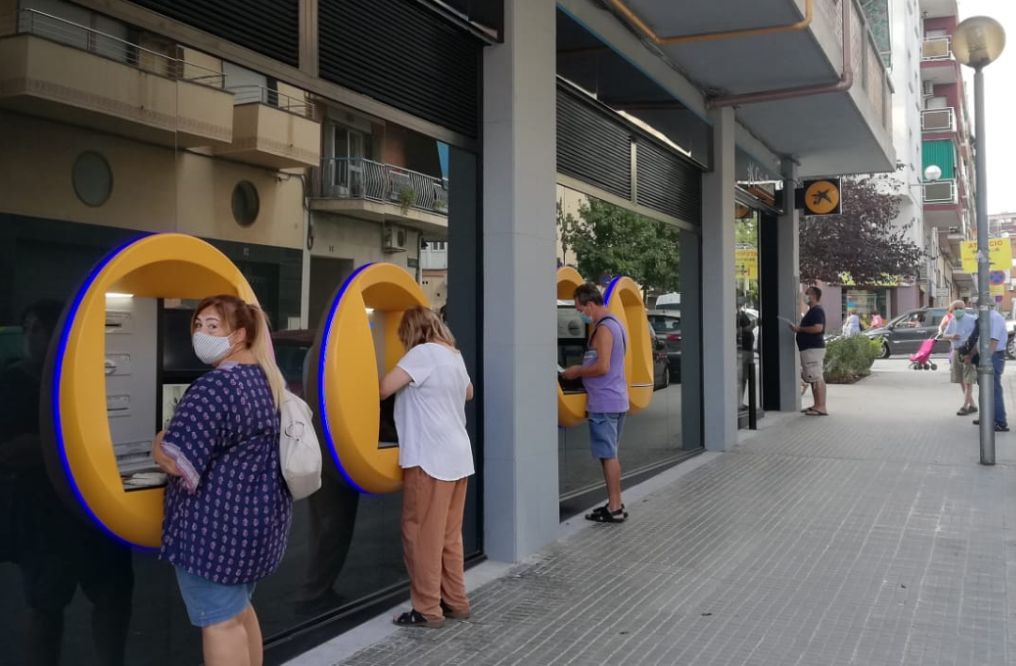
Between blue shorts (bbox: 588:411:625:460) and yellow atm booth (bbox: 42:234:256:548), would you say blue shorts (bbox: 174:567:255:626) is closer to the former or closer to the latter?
yellow atm booth (bbox: 42:234:256:548)

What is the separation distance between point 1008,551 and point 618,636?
3.25 m

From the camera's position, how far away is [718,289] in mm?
11016

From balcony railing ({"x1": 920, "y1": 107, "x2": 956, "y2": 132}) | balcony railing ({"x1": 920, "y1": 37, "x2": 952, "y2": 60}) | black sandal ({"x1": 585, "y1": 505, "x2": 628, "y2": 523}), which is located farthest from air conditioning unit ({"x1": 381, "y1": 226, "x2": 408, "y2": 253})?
balcony railing ({"x1": 920, "y1": 37, "x2": 952, "y2": 60})

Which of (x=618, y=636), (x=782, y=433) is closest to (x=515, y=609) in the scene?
(x=618, y=636)

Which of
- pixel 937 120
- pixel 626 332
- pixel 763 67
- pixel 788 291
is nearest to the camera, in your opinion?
pixel 626 332

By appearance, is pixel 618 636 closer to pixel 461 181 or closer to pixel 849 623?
pixel 849 623

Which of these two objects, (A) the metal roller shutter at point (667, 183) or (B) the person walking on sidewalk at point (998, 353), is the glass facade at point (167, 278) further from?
(B) the person walking on sidewalk at point (998, 353)

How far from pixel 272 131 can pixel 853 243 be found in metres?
26.4

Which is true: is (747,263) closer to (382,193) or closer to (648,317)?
(648,317)

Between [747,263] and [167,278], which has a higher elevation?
[747,263]

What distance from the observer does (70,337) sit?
131 inches

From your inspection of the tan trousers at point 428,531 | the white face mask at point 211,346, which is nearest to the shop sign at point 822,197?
the tan trousers at point 428,531

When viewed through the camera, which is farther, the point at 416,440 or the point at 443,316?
the point at 443,316

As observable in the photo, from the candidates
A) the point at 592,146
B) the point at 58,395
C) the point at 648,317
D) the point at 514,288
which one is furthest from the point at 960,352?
the point at 58,395
